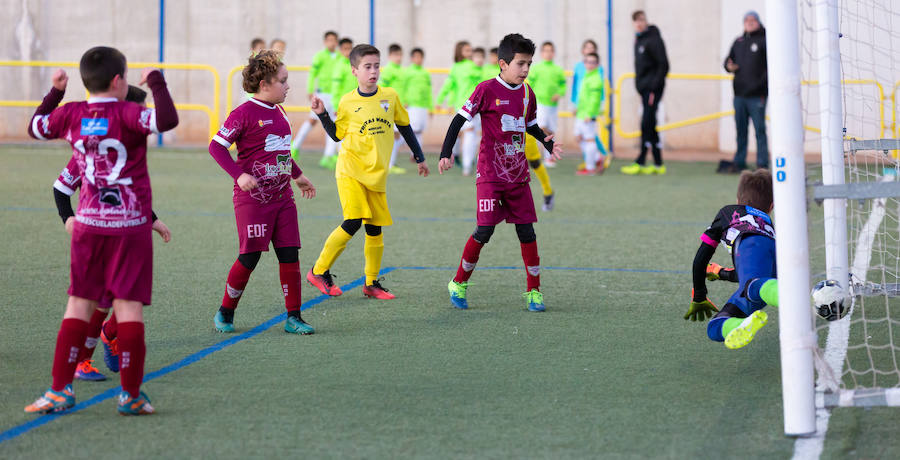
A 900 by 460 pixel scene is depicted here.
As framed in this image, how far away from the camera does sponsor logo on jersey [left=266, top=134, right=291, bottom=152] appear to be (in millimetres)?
5887

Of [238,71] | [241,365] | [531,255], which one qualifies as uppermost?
[238,71]

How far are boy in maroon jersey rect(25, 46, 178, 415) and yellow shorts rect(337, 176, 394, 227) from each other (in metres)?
2.78

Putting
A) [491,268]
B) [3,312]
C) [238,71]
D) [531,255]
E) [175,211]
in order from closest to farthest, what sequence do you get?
[3,312], [531,255], [491,268], [175,211], [238,71]

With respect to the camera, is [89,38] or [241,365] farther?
[89,38]

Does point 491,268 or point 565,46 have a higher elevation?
point 565,46

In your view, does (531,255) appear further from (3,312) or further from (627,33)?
(627,33)

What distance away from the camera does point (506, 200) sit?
22.5ft

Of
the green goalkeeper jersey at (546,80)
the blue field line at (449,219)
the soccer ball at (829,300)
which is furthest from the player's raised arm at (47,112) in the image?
the green goalkeeper jersey at (546,80)

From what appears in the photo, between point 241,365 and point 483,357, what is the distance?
121 centimetres

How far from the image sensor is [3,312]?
20.7ft

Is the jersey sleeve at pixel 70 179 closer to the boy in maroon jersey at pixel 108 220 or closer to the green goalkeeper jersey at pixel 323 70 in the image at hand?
the boy in maroon jersey at pixel 108 220

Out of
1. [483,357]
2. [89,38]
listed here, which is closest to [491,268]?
[483,357]

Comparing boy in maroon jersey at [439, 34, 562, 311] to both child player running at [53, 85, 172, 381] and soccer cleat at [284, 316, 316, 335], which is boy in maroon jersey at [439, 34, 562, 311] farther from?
child player running at [53, 85, 172, 381]

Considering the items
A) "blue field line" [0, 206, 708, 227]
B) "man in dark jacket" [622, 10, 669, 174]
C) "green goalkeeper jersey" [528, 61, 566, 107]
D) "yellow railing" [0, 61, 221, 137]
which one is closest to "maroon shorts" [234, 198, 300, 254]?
"blue field line" [0, 206, 708, 227]
